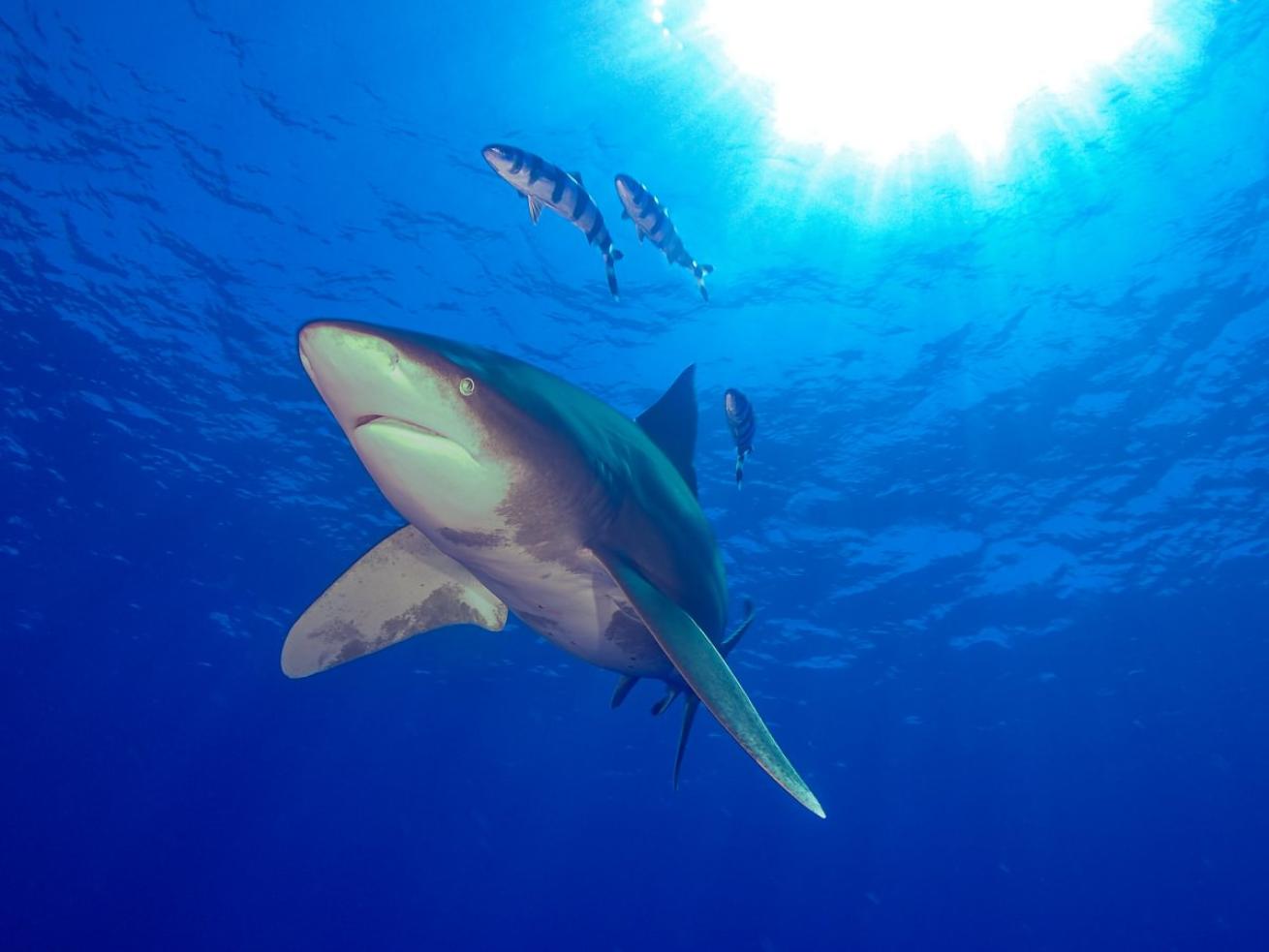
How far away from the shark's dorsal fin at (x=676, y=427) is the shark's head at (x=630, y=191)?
2.02 metres

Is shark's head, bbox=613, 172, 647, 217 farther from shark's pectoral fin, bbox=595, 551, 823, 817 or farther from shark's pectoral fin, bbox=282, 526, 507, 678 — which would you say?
shark's pectoral fin, bbox=595, 551, 823, 817

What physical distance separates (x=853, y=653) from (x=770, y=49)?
23.4 meters

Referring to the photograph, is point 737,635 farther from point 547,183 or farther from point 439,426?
point 547,183

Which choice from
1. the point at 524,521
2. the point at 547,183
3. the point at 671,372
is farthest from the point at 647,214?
the point at 671,372

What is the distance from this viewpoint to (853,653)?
1135 inches

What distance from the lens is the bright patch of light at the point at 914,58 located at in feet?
34.2

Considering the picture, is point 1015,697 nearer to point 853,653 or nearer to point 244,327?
point 853,653

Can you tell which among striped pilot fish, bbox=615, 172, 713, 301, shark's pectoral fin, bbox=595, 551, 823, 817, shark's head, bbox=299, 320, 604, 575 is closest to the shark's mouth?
shark's head, bbox=299, 320, 604, 575

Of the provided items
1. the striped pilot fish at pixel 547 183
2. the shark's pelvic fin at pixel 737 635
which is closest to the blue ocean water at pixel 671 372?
the striped pilot fish at pixel 547 183

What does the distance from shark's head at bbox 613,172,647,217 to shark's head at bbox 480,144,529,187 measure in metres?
1.01

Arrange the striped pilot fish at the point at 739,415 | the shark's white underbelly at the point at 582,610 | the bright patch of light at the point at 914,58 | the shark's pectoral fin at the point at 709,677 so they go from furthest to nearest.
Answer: the bright patch of light at the point at 914,58, the striped pilot fish at the point at 739,415, the shark's white underbelly at the point at 582,610, the shark's pectoral fin at the point at 709,677

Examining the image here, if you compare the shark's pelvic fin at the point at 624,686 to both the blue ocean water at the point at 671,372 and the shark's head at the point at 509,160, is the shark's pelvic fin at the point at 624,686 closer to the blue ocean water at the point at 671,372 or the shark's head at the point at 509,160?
the shark's head at the point at 509,160

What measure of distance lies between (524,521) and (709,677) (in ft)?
A: 3.54

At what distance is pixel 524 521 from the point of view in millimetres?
3340
